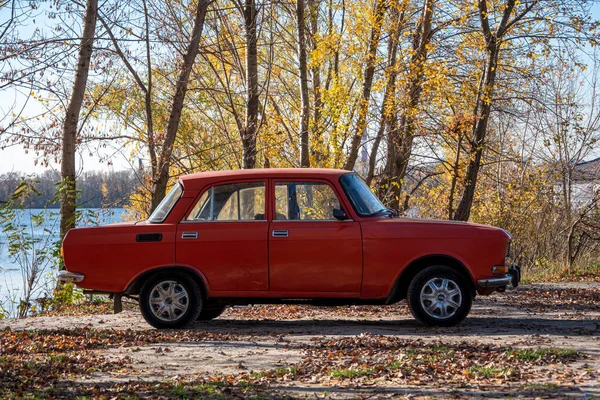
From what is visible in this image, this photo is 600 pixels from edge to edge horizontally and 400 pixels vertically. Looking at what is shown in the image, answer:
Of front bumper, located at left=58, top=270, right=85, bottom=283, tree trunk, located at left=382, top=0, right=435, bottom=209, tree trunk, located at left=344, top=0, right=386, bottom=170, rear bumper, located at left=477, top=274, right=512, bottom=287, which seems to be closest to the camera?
rear bumper, located at left=477, top=274, right=512, bottom=287

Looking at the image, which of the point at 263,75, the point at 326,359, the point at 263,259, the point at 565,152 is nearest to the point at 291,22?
the point at 263,75

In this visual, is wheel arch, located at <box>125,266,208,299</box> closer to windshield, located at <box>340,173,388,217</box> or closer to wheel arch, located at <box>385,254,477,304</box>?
windshield, located at <box>340,173,388,217</box>

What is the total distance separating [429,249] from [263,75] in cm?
2284

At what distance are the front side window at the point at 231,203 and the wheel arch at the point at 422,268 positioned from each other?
1.84m

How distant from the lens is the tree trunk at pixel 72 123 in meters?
14.9

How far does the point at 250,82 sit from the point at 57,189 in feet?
21.1

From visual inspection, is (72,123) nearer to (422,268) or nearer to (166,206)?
(166,206)

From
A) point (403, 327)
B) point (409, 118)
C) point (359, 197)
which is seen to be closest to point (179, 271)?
point (359, 197)

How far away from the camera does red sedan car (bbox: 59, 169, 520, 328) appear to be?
383 inches

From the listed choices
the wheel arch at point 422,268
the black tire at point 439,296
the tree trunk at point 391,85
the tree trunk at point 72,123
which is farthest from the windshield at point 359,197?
the tree trunk at point 391,85

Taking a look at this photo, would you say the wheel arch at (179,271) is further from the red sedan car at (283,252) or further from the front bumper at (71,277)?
the front bumper at (71,277)

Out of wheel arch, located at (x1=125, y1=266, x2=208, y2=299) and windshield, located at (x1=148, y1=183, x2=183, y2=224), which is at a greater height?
windshield, located at (x1=148, y1=183, x2=183, y2=224)

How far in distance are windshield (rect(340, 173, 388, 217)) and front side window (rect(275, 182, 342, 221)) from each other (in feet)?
0.67

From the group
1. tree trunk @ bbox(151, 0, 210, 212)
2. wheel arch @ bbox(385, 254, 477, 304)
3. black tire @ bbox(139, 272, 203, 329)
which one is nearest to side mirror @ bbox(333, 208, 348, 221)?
wheel arch @ bbox(385, 254, 477, 304)
